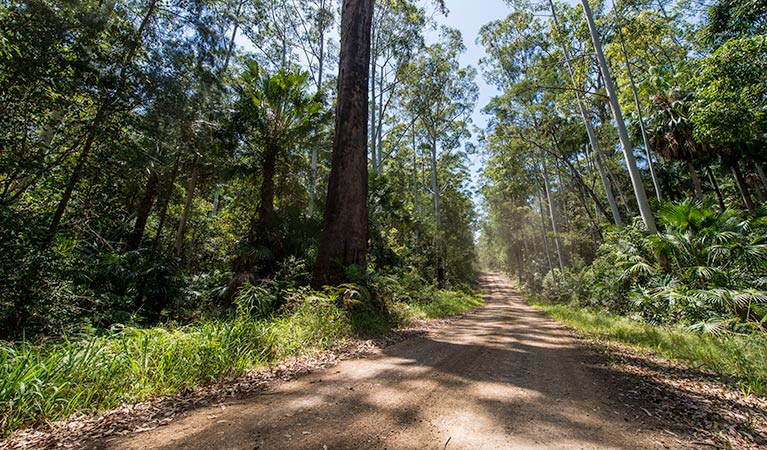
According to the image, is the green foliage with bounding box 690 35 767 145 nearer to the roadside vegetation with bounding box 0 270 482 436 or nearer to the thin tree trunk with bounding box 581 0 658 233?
the thin tree trunk with bounding box 581 0 658 233

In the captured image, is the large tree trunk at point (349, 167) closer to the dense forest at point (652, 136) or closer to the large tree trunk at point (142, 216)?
the dense forest at point (652, 136)

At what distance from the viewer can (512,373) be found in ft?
11.5

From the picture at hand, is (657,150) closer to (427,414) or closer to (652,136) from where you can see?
(652,136)

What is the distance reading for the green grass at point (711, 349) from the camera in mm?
3570

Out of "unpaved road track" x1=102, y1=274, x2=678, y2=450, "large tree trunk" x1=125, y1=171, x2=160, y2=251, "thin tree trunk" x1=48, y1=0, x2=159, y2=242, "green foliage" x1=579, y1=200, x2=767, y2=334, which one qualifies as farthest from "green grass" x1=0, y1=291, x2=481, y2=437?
"large tree trunk" x1=125, y1=171, x2=160, y2=251

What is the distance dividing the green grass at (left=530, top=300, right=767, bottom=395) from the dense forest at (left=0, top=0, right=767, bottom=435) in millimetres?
546

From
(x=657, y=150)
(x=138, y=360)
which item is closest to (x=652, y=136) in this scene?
(x=657, y=150)

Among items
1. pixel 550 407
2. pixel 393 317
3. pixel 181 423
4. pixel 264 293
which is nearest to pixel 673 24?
pixel 393 317

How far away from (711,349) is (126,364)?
7.85 meters

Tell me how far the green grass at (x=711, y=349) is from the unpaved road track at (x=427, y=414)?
1.54m

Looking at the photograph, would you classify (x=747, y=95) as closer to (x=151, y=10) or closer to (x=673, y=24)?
(x=673, y=24)

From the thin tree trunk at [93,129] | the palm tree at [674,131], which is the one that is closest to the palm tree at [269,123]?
the thin tree trunk at [93,129]

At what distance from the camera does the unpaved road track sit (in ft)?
6.35

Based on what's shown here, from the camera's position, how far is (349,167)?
→ 7363 mm
